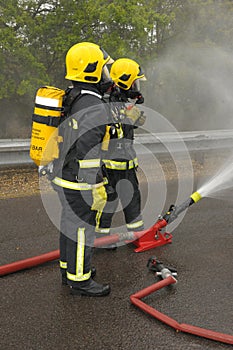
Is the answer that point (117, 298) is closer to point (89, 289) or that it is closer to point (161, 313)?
point (89, 289)

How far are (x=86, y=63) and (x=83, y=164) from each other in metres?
0.77

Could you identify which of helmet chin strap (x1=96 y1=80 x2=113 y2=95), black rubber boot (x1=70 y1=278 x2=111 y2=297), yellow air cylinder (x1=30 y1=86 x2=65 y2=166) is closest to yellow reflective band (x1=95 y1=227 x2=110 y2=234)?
black rubber boot (x1=70 y1=278 x2=111 y2=297)

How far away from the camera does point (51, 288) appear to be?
140 inches

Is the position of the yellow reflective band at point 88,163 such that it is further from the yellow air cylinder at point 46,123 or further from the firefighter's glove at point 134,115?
the firefighter's glove at point 134,115

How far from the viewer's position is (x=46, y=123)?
3.21m

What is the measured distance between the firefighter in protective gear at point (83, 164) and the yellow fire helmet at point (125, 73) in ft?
3.20

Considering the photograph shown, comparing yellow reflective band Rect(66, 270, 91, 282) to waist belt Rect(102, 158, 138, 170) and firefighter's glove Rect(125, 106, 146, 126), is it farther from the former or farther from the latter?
firefighter's glove Rect(125, 106, 146, 126)

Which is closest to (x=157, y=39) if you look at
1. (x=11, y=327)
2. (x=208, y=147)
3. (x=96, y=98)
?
(x=208, y=147)

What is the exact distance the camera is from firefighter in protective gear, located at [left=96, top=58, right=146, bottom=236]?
4.26 meters

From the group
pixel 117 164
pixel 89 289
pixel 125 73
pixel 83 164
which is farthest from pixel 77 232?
pixel 125 73

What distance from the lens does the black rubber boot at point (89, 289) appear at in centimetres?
341

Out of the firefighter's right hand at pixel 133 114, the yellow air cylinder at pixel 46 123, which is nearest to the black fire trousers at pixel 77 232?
the yellow air cylinder at pixel 46 123

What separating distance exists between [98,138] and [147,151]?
4.54 metres

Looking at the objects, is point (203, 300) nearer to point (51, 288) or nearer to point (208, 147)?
point (51, 288)
